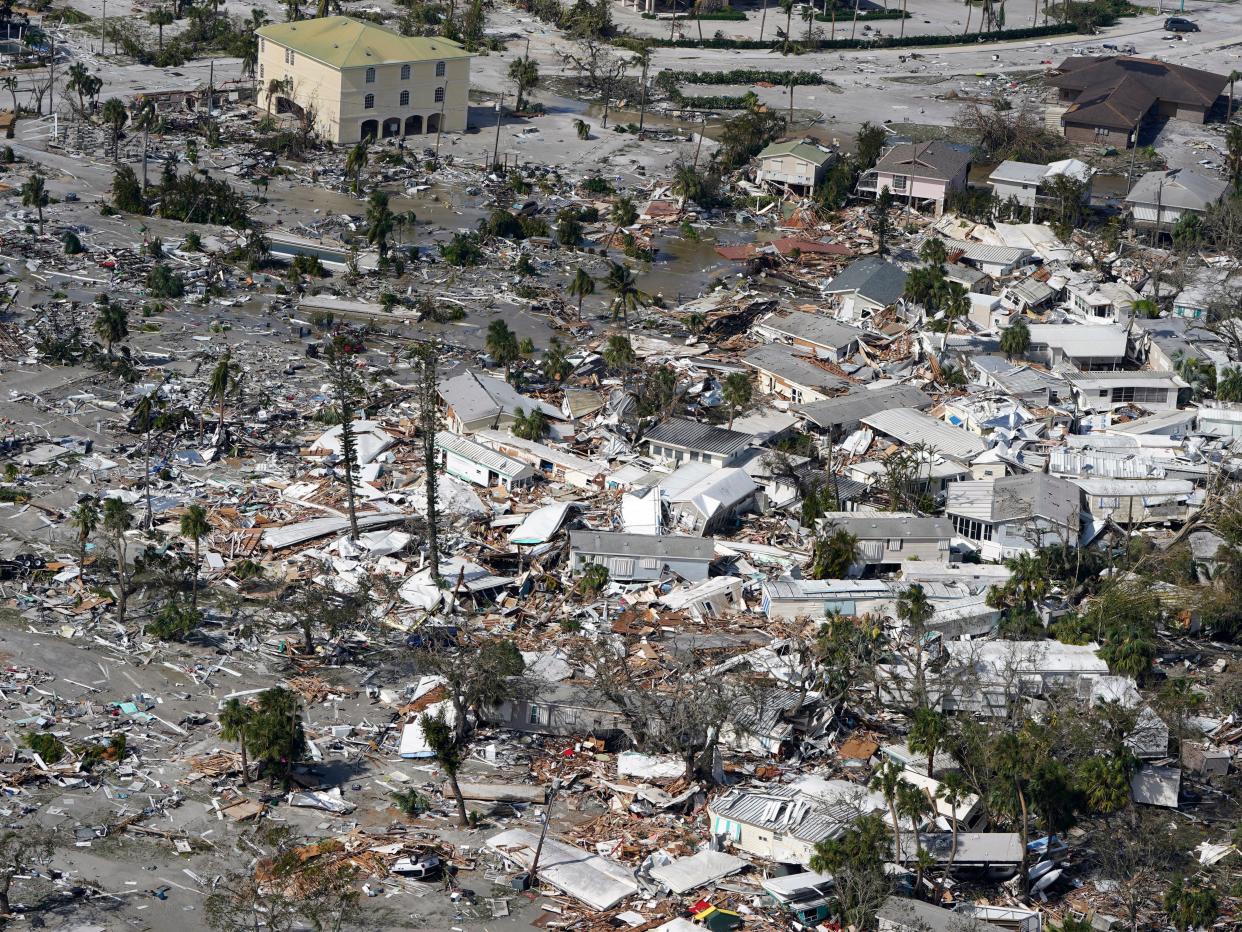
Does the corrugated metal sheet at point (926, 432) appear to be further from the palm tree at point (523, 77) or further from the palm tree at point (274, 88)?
the palm tree at point (274, 88)

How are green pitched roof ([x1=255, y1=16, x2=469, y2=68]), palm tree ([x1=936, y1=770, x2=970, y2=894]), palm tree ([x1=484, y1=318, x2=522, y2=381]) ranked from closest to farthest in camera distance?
1. palm tree ([x1=936, y1=770, x2=970, y2=894])
2. palm tree ([x1=484, y1=318, x2=522, y2=381])
3. green pitched roof ([x1=255, y1=16, x2=469, y2=68])

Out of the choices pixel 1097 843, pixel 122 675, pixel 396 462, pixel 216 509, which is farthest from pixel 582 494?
pixel 1097 843

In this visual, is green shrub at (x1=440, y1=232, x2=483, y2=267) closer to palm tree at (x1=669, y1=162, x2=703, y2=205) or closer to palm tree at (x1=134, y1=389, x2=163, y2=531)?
palm tree at (x1=669, y1=162, x2=703, y2=205)

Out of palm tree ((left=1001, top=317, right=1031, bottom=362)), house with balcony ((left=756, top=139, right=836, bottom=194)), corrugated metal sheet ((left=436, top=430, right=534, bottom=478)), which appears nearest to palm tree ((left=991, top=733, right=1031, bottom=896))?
corrugated metal sheet ((left=436, top=430, right=534, bottom=478))

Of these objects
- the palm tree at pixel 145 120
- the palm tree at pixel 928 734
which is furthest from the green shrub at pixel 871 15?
the palm tree at pixel 928 734

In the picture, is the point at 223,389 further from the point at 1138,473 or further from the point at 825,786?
the point at 1138,473

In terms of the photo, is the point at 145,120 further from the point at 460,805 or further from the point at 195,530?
the point at 460,805
